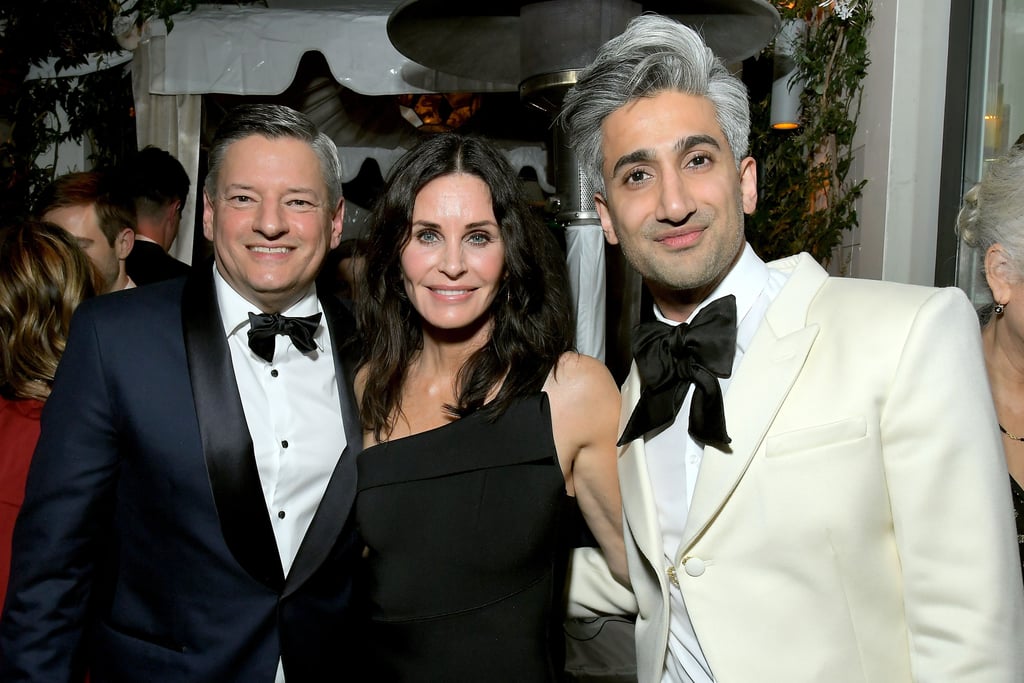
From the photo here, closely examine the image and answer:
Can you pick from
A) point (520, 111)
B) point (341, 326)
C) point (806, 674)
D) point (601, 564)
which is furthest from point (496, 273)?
point (520, 111)

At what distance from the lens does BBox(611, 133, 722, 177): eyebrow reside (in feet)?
4.92

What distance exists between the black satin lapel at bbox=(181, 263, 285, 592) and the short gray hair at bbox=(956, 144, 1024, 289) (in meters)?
1.62

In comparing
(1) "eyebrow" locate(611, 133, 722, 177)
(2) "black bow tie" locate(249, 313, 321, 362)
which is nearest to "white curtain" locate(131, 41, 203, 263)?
(2) "black bow tie" locate(249, 313, 321, 362)

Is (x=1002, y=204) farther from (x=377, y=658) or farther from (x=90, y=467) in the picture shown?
(x=90, y=467)

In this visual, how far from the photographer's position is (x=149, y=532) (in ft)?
5.41

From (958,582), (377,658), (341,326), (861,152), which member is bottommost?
(377,658)

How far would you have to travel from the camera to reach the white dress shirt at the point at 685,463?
4.85 feet

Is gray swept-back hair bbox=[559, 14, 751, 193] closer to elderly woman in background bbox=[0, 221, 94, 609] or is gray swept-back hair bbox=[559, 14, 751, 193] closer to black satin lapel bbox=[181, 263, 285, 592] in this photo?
black satin lapel bbox=[181, 263, 285, 592]

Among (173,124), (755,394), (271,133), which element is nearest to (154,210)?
(173,124)

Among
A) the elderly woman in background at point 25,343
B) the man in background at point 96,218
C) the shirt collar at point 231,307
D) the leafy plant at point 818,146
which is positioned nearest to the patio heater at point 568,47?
the leafy plant at point 818,146

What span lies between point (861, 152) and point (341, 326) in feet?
7.46

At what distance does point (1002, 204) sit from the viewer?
1725 mm

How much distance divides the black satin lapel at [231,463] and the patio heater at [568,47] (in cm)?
129

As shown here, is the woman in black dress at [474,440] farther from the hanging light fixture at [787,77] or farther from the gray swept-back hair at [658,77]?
the hanging light fixture at [787,77]
